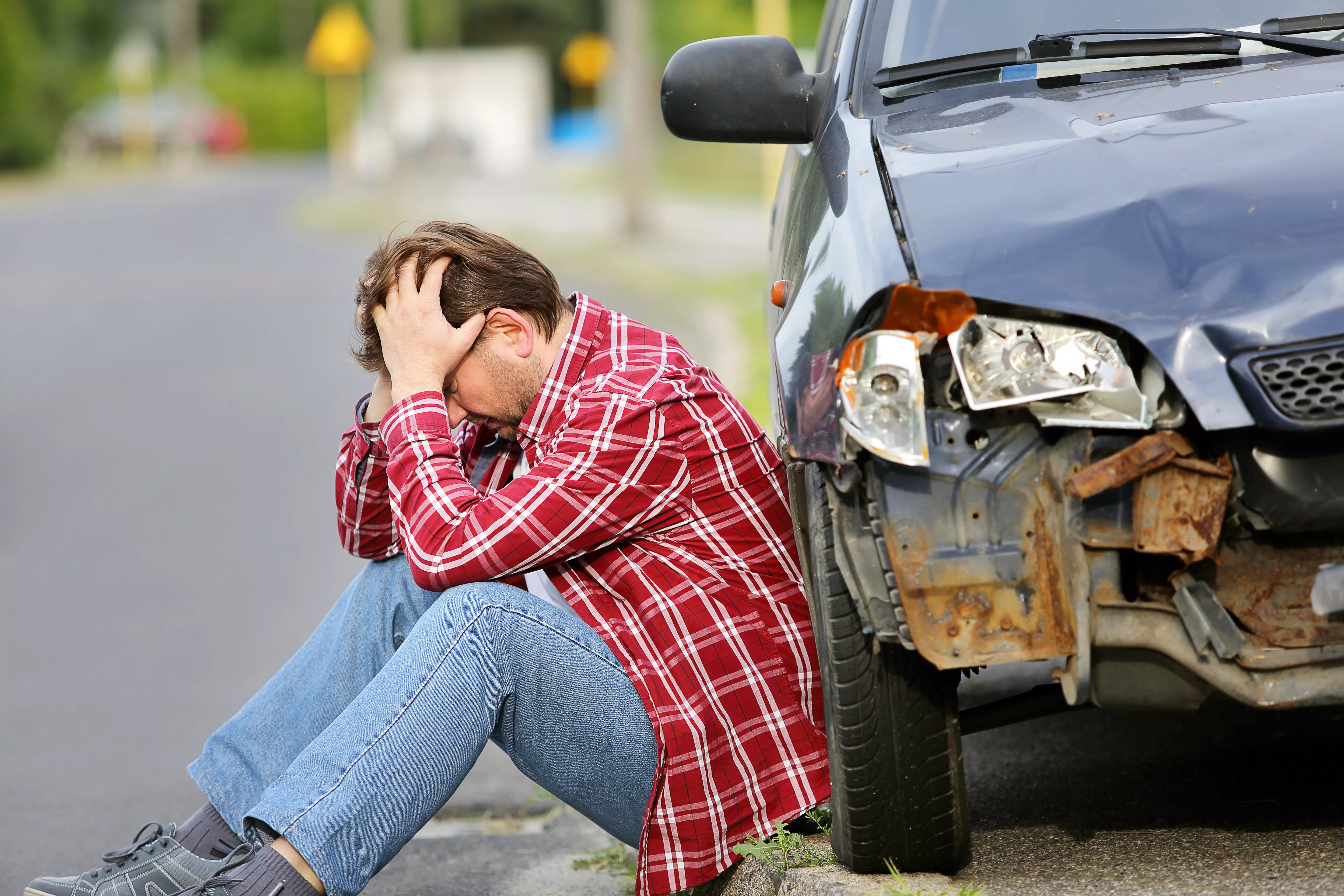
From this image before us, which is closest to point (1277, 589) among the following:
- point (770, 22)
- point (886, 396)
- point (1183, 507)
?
point (1183, 507)

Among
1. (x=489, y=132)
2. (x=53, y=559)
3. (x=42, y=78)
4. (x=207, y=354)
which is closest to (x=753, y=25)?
(x=489, y=132)

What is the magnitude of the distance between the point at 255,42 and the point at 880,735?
253 ft

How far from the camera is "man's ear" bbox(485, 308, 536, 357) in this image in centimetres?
283

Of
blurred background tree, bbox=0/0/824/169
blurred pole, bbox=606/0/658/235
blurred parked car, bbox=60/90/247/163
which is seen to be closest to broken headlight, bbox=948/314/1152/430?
blurred pole, bbox=606/0/658/235

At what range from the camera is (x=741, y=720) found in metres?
2.60

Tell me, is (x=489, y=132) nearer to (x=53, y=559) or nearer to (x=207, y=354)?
(x=207, y=354)

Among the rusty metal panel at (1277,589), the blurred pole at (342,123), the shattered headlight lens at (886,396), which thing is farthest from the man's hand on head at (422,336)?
the blurred pole at (342,123)

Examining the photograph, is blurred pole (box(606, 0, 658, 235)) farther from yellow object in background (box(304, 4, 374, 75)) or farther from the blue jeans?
the blue jeans

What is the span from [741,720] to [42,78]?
45660 millimetres

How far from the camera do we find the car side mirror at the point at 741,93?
307cm

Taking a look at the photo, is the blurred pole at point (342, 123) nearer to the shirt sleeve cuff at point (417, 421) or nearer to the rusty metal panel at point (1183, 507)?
the shirt sleeve cuff at point (417, 421)

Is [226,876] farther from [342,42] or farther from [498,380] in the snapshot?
[342,42]

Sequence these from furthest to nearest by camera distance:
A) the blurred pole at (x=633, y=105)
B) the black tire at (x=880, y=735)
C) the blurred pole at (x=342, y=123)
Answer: the blurred pole at (x=342, y=123) < the blurred pole at (x=633, y=105) < the black tire at (x=880, y=735)

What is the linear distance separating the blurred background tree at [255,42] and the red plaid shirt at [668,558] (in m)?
36.3
